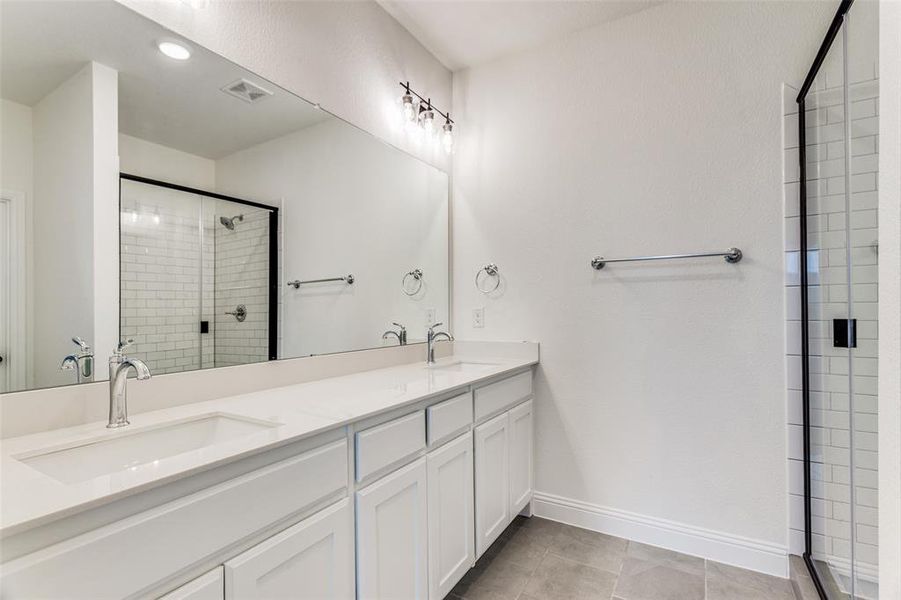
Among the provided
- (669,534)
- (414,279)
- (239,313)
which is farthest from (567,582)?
(239,313)

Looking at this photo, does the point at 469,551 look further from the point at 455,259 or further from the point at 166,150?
the point at 166,150

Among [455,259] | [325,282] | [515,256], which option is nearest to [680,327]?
[515,256]

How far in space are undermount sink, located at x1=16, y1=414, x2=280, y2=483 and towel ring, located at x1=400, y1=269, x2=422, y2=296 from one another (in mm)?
1200

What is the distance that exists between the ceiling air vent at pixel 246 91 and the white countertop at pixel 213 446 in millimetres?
1005

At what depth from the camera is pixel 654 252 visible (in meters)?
2.03

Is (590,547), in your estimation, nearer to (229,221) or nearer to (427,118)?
(229,221)

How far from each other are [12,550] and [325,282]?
1.28 m

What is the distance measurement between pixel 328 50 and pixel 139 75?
80 cm

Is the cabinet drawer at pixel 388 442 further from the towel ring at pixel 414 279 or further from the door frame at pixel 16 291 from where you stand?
the towel ring at pixel 414 279

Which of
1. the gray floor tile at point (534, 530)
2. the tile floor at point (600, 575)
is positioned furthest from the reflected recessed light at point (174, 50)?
the gray floor tile at point (534, 530)

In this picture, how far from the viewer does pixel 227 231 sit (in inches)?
56.2

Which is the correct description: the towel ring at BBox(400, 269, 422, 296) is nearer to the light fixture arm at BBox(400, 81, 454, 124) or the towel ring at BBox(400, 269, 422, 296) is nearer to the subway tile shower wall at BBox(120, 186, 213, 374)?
the light fixture arm at BBox(400, 81, 454, 124)

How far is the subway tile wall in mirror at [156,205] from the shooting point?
3.27ft

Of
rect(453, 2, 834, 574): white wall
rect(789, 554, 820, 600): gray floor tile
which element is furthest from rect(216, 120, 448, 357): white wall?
rect(789, 554, 820, 600): gray floor tile
